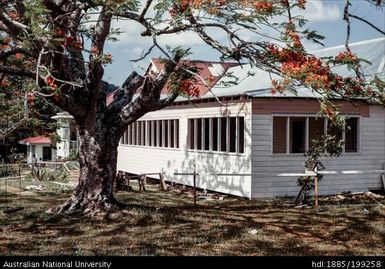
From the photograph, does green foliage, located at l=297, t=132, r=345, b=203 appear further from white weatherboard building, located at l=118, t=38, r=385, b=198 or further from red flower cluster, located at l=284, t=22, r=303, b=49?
red flower cluster, located at l=284, t=22, r=303, b=49

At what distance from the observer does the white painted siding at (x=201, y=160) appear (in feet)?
59.1

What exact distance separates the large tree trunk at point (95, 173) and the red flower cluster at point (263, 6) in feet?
18.6

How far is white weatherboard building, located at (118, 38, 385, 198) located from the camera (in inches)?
700

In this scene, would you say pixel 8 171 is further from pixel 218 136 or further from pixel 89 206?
pixel 89 206

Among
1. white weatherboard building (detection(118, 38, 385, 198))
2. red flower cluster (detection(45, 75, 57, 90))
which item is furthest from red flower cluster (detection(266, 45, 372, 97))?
white weatherboard building (detection(118, 38, 385, 198))

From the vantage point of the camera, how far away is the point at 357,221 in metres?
13.0

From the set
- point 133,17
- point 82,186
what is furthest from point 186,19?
point 82,186

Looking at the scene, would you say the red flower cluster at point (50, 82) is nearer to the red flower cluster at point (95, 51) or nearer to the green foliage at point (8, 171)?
the red flower cluster at point (95, 51)

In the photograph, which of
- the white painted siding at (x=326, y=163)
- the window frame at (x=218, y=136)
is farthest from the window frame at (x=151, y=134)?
the white painted siding at (x=326, y=163)

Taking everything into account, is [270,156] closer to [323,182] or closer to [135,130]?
[323,182]

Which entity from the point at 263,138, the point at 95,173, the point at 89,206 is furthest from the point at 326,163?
the point at 89,206

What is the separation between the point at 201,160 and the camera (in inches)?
826

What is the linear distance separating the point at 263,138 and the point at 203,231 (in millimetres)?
6724
